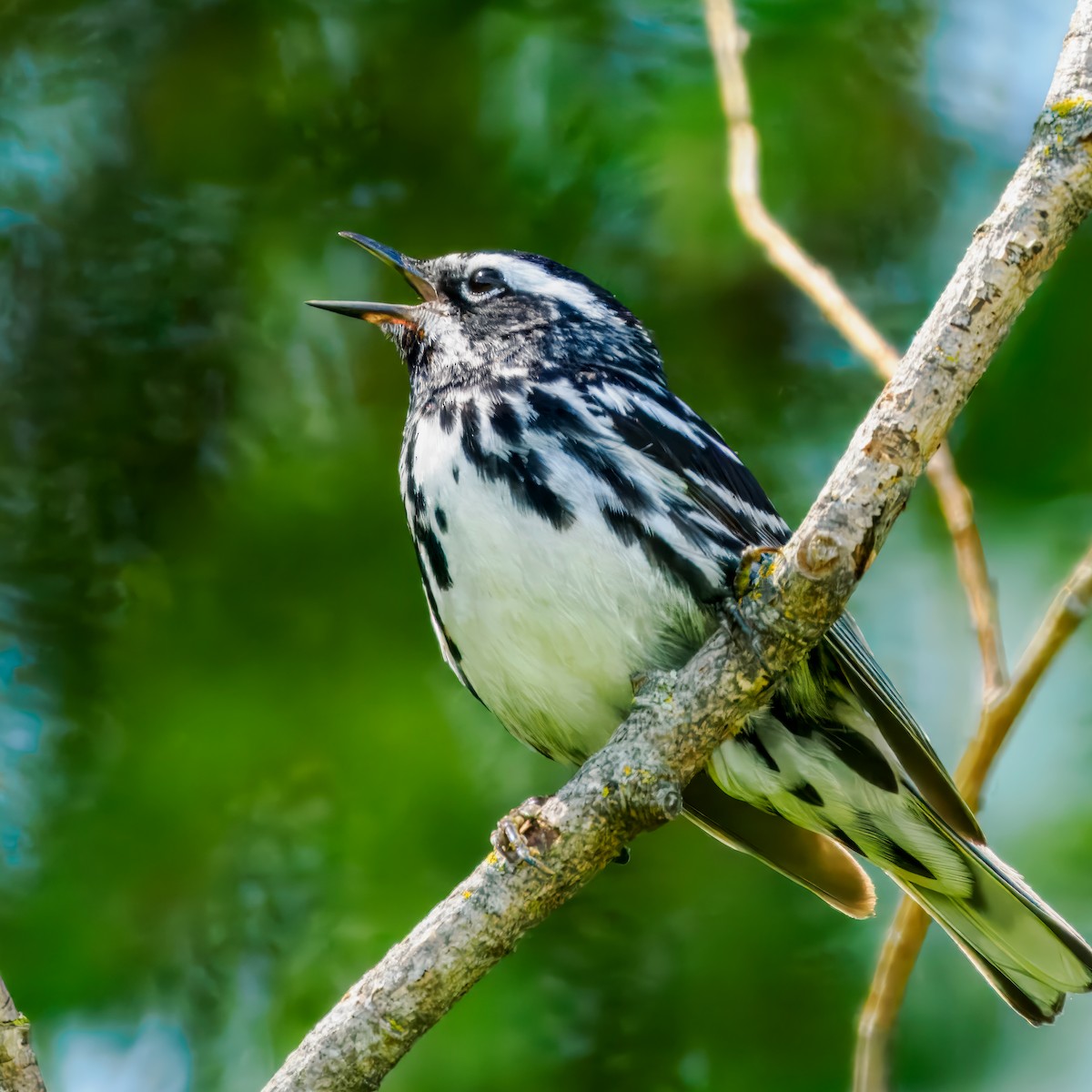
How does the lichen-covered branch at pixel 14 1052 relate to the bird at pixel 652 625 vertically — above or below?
below

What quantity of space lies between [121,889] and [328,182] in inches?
101

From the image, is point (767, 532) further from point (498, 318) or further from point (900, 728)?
point (498, 318)

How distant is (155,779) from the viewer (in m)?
4.62

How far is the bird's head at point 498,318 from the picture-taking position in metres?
4.13

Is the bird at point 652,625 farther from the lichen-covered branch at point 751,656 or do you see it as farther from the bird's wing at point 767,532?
the lichen-covered branch at point 751,656

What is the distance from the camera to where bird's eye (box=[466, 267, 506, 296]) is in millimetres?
4383

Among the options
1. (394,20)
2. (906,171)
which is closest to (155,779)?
(394,20)

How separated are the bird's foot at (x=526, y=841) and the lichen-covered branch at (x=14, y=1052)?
898 mm

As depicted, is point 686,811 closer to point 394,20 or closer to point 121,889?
point 121,889

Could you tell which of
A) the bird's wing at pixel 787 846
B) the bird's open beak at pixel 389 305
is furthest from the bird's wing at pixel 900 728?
the bird's open beak at pixel 389 305

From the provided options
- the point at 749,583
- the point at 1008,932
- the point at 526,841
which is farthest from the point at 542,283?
the point at 1008,932

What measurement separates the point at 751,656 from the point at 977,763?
2.57 ft

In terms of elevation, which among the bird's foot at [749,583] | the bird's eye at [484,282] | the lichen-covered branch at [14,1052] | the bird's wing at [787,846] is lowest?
the lichen-covered branch at [14,1052]

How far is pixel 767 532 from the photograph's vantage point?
3.83 meters
